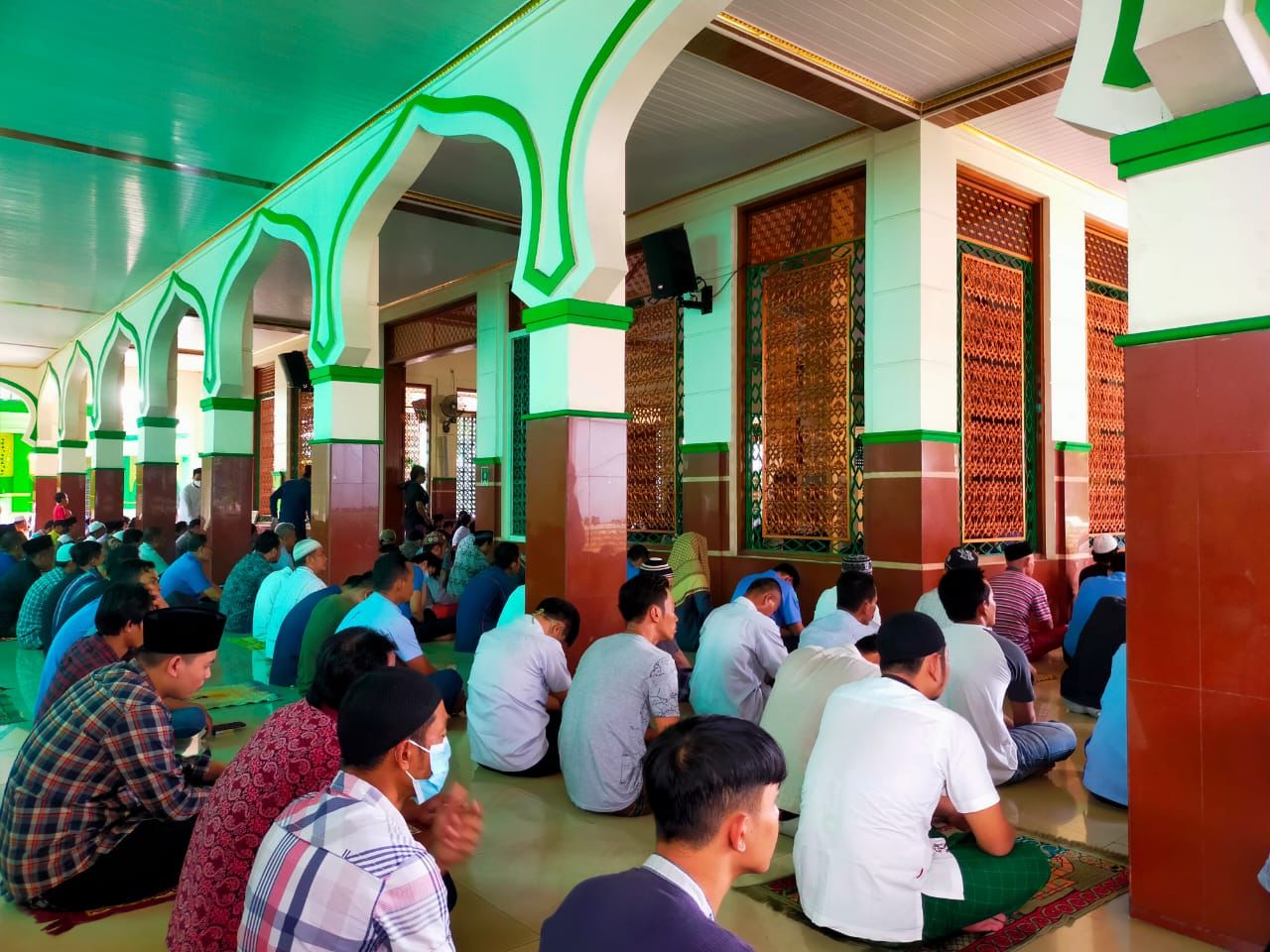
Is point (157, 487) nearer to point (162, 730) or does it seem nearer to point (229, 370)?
point (229, 370)

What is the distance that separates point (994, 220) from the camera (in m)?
6.08

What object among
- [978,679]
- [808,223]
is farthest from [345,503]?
[978,679]

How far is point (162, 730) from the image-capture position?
2217 millimetres

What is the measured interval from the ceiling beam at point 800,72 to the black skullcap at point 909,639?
3326 mm

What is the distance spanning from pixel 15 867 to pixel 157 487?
28.6ft

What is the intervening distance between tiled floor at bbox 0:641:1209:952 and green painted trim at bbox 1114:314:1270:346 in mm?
1417

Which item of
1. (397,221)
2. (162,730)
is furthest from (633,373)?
(162,730)

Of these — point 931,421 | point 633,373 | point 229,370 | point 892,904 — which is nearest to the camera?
point 892,904

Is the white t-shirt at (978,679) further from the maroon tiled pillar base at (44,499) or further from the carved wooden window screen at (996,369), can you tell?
the maroon tiled pillar base at (44,499)

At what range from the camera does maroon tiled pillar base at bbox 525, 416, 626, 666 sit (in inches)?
172

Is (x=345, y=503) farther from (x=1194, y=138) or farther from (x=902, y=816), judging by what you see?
(x=1194, y=138)

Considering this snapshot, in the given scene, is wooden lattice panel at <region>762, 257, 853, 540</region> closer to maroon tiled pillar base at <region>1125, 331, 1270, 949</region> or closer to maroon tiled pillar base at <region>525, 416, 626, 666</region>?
maroon tiled pillar base at <region>525, 416, 626, 666</region>

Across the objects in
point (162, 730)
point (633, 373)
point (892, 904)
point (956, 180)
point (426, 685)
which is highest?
point (956, 180)

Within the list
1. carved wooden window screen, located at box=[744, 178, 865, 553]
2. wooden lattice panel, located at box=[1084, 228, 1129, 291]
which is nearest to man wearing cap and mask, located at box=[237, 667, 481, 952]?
carved wooden window screen, located at box=[744, 178, 865, 553]
